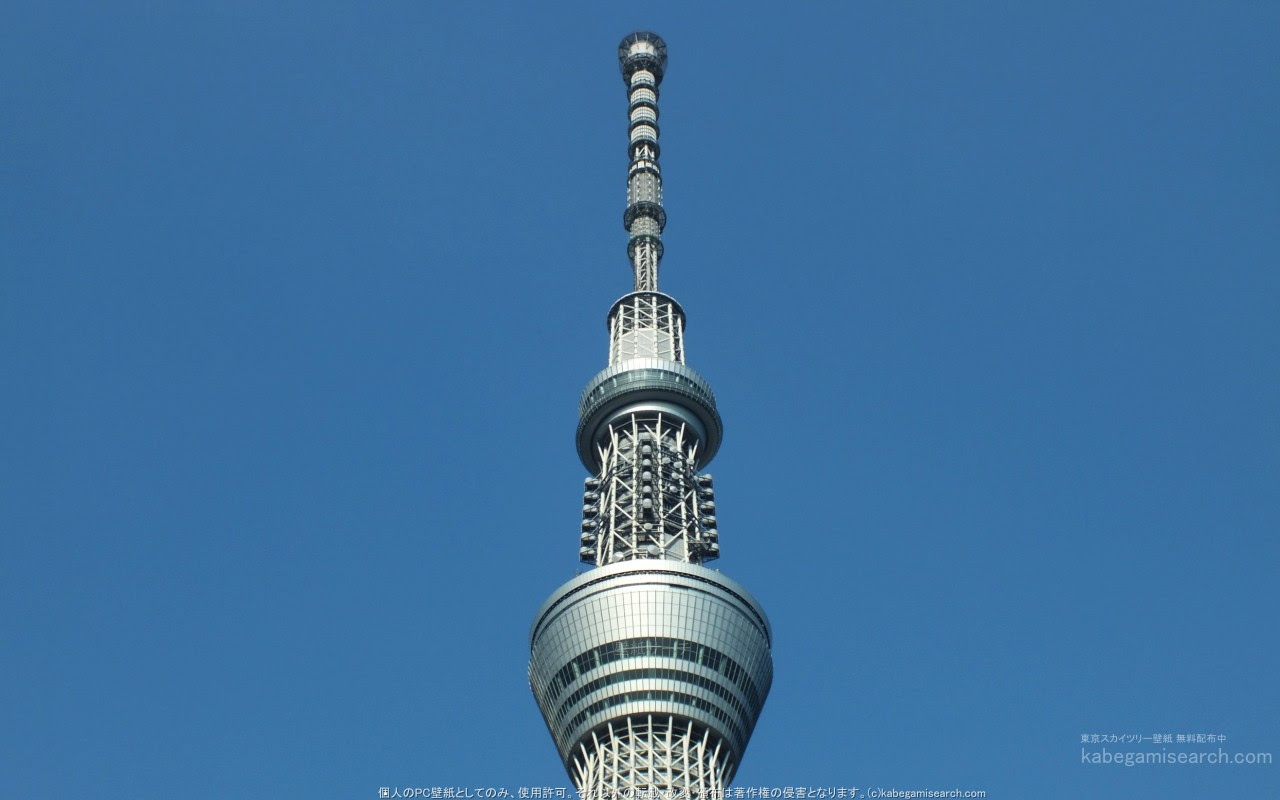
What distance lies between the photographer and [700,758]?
126 meters

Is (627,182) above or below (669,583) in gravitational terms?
above

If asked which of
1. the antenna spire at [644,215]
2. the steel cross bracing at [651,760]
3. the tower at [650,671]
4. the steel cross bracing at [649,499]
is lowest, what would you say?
the steel cross bracing at [651,760]

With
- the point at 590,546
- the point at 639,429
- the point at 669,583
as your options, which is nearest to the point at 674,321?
the point at 639,429

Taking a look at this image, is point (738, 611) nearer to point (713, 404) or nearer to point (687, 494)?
point (687, 494)

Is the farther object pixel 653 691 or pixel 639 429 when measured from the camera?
pixel 639 429

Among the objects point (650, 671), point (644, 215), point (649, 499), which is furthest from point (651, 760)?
point (644, 215)

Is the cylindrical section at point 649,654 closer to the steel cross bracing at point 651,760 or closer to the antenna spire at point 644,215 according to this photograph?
the steel cross bracing at point 651,760

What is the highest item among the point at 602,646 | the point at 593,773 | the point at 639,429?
the point at 639,429

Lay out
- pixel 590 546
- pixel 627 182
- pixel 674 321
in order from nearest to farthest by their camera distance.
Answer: pixel 590 546, pixel 674 321, pixel 627 182

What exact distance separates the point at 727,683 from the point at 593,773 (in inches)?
541

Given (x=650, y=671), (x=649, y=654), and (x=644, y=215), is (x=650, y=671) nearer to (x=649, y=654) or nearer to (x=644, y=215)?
(x=649, y=654)

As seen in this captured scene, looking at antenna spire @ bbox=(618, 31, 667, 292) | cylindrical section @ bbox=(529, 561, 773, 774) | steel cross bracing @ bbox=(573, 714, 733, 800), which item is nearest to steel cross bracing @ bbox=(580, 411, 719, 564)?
cylindrical section @ bbox=(529, 561, 773, 774)

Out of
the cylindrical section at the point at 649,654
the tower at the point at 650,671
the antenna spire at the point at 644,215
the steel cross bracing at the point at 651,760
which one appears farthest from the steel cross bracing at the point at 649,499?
the antenna spire at the point at 644,215

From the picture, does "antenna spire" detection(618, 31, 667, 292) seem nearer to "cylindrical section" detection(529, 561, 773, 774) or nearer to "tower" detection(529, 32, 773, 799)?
"tower" detection(529, 32, 773, 799)
